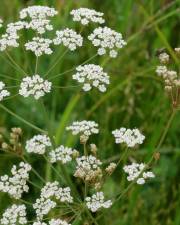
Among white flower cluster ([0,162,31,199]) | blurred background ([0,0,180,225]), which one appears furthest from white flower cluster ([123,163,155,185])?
blurred background ([0,0,180,225])

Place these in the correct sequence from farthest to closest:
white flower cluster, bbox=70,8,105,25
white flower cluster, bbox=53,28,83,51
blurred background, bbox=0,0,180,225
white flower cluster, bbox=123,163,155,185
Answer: blurred background, bbox=0,0,180,225 → white flower cluster, bbox=70,8,105,25 → white flower cluster, bbox=53,28,83,51 → white flower cluster, bbox=123,163,155,185

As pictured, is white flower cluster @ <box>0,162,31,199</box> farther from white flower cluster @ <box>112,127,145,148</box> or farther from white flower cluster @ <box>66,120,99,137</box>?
white flower cluster @ <box>112,127,145,148</box>

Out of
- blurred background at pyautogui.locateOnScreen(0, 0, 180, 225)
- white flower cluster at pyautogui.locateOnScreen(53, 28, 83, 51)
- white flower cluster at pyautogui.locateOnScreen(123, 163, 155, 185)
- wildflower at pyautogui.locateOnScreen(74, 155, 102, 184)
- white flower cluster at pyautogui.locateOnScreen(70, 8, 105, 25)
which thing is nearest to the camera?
wildflower at pyautogui.locateOnScreen(74, 155, 102, 184)

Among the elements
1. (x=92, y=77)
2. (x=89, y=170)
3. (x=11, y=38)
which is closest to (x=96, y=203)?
(x=89, y=170)

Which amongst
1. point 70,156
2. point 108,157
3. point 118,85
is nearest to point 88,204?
point 70,156

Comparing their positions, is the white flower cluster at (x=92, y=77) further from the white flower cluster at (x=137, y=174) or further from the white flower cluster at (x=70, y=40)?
the white flower cluster at (x=137, y=174)

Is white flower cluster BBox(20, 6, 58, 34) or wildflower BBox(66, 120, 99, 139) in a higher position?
white flower cluster BBox(20, 6, 58, 34)

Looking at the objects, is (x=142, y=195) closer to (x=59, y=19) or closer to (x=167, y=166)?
(x=167, y=166)
